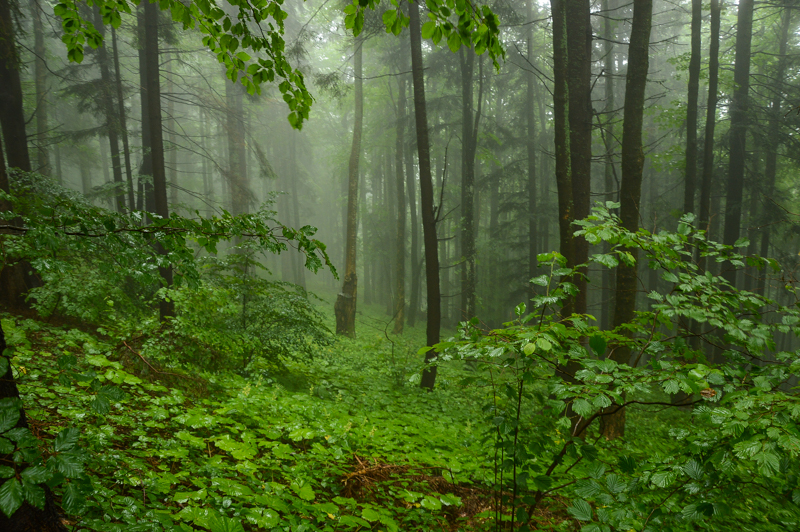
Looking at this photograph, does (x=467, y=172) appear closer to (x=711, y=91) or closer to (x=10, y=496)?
(x=711, y=91)

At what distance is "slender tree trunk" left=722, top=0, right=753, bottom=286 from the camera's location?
11.1m

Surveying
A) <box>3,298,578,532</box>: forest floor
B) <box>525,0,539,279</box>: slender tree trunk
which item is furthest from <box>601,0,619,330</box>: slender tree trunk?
<box>3,298,578,532</box>: forest floor

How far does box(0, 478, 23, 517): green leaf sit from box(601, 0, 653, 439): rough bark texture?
20.8 feet

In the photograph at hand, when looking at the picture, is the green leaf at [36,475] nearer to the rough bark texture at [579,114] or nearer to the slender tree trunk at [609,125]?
the rough bark texture at [579,114]

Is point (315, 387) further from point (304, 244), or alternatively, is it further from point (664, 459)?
point (664, 459)

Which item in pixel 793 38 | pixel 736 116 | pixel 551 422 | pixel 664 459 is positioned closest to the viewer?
pixel 664 459

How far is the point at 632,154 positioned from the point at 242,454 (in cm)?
656

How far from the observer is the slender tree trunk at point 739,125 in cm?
1111

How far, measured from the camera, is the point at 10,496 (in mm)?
1053

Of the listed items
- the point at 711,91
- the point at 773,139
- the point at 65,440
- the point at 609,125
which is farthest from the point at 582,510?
the point at 773,139

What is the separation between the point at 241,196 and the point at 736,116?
18616 mm

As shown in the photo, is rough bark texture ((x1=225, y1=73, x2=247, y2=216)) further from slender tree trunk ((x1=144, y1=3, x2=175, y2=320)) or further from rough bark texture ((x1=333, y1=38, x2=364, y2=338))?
slender tree trunk ((x1=144, y1=3, x2=175, y2=320))

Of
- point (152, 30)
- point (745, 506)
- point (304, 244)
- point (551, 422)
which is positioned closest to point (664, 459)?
point (551, 422)

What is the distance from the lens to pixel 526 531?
6.28 feet
